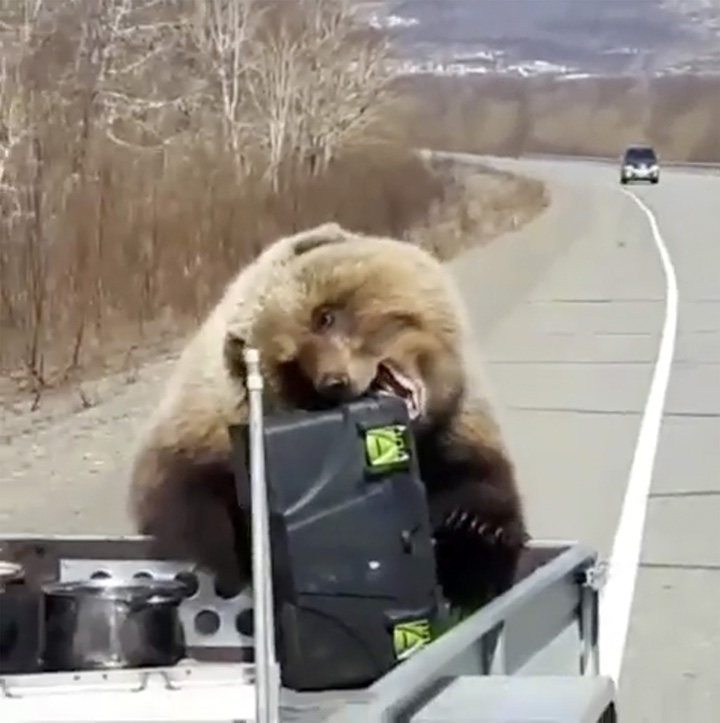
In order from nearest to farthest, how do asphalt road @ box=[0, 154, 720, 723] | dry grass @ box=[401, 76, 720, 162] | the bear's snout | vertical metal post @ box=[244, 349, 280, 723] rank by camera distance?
vertical metal post @ box=[244, 349, 280, 723], the bear's snout, asphalt road @ box=[0, 154, 720, 723], dry grass @ box=[401, 76, 720, 162]

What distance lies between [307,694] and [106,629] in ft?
0.54

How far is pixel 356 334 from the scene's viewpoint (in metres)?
1.96

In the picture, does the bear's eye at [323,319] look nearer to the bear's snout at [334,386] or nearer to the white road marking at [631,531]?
the bear's snout at [334,386]

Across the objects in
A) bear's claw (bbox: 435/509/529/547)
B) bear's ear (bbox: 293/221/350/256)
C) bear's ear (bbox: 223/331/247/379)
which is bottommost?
bear's claw (bbox: 435/509/529/547)

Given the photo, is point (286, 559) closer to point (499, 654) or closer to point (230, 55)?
point (499, 654)

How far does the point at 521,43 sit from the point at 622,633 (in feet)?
4.78

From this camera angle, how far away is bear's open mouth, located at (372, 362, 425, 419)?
6.42ft

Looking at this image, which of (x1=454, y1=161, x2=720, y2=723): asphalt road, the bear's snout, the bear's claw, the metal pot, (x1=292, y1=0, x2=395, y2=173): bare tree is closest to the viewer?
the metal pot

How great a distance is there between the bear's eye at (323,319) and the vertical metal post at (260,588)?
511 millimetres

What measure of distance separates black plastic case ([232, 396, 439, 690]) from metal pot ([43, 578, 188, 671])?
0.09 meters

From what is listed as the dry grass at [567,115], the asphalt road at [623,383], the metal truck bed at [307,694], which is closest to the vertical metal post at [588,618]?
the metal truck bed at [307,694]

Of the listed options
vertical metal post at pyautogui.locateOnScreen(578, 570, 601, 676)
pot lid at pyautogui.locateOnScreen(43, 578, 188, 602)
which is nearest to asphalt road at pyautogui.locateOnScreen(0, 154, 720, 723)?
vertical metal post at pyautogui.locateOnScreen(578, 570, 601, 676)

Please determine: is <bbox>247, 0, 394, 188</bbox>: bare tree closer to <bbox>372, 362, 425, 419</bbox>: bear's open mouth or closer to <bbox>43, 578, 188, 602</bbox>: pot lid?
<bbox>372, 362, 425, 419</bbox>: bear's open mouth

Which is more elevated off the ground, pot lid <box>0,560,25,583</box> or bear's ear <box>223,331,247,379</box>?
bear's ear <box>223,331,247,379</box>
